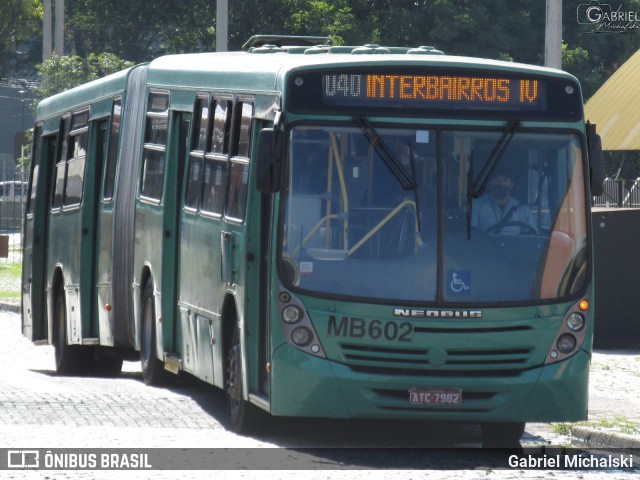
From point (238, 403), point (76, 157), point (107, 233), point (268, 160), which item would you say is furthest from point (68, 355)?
point (268, 160)

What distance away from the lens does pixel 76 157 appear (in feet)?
58.0

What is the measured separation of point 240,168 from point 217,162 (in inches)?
29.6

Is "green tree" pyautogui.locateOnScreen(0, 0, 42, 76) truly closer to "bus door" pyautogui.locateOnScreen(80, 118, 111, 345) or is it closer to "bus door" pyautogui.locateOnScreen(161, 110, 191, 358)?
"bus door" pyautogui.locateOnScreen(80, 118, 111, 345)

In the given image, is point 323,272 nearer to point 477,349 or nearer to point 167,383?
point 477,349

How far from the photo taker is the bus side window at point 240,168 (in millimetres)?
11338

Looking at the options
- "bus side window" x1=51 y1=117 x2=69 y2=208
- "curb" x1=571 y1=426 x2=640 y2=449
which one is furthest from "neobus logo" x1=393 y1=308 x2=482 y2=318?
"bus side window" x1=51 y1=117 x2=69 y2=208

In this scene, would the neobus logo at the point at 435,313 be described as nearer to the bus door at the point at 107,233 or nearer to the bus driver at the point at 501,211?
the bus driver at the point at 501,211

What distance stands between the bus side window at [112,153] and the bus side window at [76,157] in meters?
0.70

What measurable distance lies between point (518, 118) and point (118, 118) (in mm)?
6368

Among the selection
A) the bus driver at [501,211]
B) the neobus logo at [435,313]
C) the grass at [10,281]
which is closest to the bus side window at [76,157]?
the bus driver at [501,211]

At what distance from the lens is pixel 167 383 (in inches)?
585

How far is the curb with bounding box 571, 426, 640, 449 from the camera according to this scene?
11477mm

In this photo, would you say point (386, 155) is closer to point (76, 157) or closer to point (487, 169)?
point (487, 169)

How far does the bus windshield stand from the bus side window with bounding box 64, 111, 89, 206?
7126 millimetres
